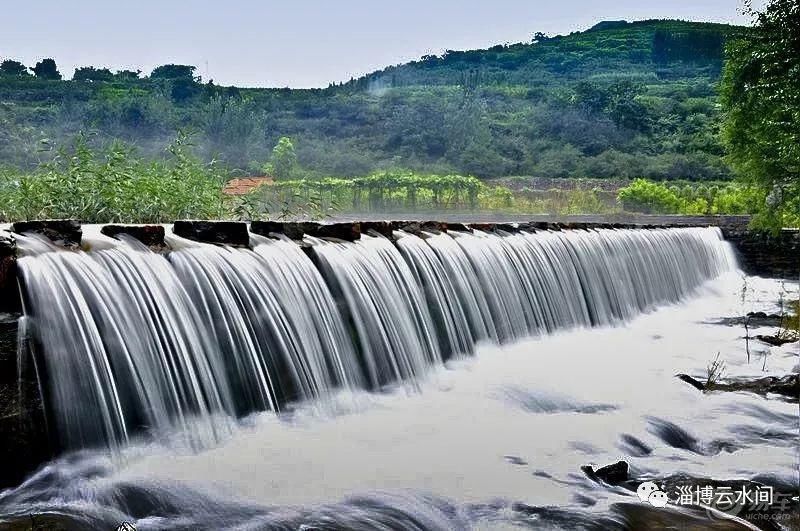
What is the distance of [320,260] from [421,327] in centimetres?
139

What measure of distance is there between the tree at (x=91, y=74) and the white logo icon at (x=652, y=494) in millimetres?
64361

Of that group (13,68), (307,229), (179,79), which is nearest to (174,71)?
(179,79)

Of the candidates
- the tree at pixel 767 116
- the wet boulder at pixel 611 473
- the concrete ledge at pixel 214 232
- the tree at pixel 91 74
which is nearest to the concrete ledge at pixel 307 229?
the concrete ledge at pixel 214 232

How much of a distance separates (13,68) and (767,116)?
58.4 m

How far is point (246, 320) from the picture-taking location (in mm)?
6137

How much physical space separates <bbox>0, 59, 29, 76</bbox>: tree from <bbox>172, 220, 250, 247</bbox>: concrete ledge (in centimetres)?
6066

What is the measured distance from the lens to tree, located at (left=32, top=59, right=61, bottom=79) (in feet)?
202

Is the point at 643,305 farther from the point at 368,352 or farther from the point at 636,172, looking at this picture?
the point at 636,172

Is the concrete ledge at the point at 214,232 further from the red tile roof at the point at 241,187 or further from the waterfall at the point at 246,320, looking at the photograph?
the red tile roof at the point at 241,187

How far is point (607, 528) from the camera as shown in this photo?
4.01 m

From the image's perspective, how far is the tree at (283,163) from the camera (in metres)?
49.7

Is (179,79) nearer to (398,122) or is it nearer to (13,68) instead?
(13,68)

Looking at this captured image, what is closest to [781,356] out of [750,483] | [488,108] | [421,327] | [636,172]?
[421,327]

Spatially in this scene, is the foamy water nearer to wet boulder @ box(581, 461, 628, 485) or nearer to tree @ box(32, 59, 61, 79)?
wet boulder @ box(581, 461, 628, 485)
